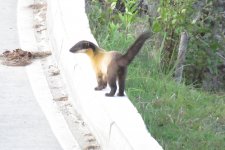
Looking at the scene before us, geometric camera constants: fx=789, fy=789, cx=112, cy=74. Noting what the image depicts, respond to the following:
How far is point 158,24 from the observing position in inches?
373

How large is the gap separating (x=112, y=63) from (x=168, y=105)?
1.35 m

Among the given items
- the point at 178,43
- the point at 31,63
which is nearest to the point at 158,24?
the point at 178,43

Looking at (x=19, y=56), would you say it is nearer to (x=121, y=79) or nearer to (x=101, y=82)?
(x=101, y=82)

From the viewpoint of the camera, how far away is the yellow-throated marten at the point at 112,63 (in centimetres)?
609

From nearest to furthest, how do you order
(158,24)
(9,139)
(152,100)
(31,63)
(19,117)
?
(9,139), (19,117), (152,100), (31,63), (158,24)

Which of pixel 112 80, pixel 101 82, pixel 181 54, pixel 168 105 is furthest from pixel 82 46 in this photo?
pixel 181 54

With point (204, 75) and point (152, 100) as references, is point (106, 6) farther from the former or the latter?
point (152, 100)

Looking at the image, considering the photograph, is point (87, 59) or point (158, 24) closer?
point (87, 59)

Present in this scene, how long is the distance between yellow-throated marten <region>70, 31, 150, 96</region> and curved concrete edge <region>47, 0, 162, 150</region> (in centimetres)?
10

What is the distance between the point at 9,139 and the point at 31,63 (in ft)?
6.38

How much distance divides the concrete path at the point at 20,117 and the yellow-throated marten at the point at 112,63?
590 millimetres

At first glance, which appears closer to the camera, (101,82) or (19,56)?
(101,82)

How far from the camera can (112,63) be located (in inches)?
242

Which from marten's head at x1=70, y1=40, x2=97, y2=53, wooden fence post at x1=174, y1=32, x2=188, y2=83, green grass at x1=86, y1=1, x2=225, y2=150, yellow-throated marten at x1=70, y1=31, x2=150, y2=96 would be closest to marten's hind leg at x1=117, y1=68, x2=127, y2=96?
yellow-throated marten at x1=70, y1=31, x2=150, y2=96
